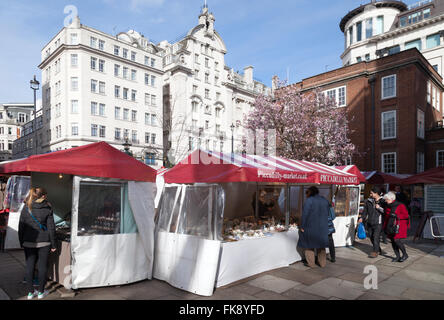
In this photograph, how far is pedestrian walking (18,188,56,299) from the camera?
18.0ft

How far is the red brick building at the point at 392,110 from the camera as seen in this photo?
2477cm

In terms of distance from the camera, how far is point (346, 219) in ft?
34.0

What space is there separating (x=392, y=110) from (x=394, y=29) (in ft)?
90.0

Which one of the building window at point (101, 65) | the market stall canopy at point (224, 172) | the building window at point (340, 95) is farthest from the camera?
the building window at point (101, 65)

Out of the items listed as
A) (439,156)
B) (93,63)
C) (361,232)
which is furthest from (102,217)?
(93,63)

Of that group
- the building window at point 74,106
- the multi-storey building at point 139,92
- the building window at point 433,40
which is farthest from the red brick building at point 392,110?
the building window at point 74,106

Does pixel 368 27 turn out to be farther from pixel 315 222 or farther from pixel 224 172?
pixel 224 172

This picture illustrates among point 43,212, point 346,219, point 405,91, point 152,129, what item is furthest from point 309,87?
point 43,212

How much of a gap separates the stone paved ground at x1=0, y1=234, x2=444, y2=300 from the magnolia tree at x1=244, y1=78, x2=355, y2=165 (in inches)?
545

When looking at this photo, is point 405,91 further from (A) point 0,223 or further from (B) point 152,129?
(B) point 152,129

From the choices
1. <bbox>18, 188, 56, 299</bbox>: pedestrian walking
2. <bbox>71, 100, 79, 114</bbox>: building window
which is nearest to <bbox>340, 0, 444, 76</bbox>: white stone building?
<bbox>71, 100, 79, 114</bbox>: building window

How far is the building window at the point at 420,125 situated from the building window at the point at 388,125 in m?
1.78

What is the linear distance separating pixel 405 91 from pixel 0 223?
28680mm

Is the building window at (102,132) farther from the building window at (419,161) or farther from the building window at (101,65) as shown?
the building window at (419,161)
